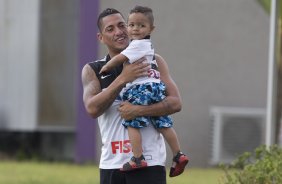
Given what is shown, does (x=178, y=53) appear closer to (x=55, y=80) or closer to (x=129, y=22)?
(x=55, y=80)

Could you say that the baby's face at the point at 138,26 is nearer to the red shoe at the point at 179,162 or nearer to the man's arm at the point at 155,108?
the man's arm at the point at 155,108

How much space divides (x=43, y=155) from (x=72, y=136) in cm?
98

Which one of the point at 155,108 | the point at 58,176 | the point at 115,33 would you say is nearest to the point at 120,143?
the point at 155,108

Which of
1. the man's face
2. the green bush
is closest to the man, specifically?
the man's face

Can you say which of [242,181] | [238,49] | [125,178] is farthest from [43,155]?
[125,178]

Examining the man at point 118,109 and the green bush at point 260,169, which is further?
the green bush at point 260,169

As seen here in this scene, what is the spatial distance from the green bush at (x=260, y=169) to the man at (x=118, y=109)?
55.8 inches

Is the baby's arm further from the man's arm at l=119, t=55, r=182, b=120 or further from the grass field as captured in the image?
the grass field

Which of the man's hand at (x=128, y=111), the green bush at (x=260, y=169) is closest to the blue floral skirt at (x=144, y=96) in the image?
the man's hand at (x=128, y=111)

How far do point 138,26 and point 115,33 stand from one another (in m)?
0.14

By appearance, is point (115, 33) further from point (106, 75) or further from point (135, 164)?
point (135, 164)

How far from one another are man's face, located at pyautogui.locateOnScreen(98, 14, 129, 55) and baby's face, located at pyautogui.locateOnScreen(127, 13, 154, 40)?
51 mm

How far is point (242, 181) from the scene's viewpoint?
721cm

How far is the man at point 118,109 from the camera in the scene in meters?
5.54
